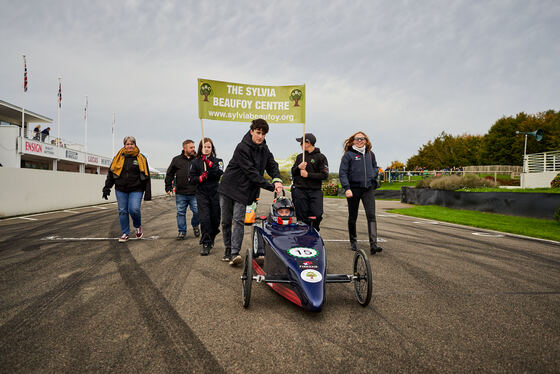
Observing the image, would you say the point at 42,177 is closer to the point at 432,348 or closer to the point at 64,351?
the point at 64,351

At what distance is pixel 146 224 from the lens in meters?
8.09

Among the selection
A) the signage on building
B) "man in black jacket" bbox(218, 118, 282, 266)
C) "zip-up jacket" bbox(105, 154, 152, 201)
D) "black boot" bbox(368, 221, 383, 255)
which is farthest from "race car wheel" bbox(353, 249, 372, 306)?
the signage on building

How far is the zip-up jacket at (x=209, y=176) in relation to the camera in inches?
193

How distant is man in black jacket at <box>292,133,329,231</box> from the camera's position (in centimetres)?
499

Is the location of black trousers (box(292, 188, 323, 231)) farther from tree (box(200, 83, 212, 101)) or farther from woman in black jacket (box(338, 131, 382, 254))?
tree (box(200, 83, 212, 101))

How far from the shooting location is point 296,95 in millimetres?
6086

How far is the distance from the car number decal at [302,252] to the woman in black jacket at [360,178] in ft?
7.32

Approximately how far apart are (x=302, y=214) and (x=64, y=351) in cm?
354

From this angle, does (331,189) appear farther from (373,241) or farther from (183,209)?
(373,241)

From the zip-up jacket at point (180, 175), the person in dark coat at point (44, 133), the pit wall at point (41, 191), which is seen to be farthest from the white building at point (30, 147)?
the zip-up jacket at point (180, 175)

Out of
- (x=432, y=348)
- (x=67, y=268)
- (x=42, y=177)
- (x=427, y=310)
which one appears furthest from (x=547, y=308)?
(x=42, y=177)

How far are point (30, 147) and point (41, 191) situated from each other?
22.9 m

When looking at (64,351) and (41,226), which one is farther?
(41,226)

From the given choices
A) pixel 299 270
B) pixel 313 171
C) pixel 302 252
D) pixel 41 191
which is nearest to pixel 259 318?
pixel 299 270
